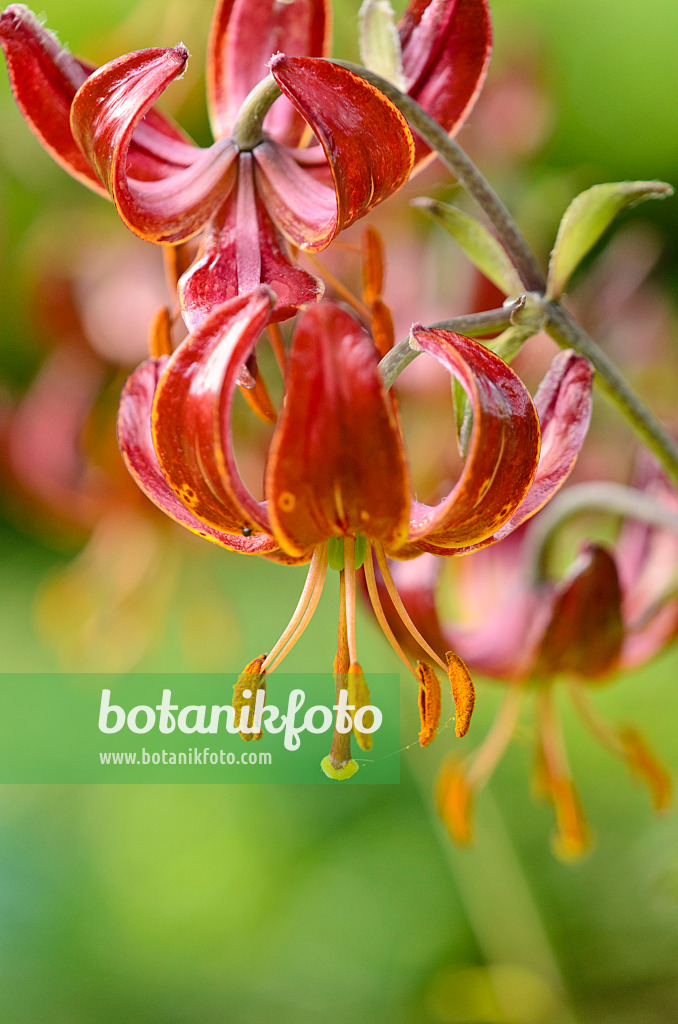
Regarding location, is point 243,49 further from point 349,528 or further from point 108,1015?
point 108,1015

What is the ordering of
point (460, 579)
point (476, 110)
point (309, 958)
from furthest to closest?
1. point (309, 958)
2. point (476, 110)
3. point (460, 579)

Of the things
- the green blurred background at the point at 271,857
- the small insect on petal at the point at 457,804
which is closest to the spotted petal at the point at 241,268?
the small insect on petal at the point at 457,804

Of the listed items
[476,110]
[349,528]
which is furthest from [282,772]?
[349,528]

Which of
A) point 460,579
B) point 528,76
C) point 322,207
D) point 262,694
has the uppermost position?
point 528,76

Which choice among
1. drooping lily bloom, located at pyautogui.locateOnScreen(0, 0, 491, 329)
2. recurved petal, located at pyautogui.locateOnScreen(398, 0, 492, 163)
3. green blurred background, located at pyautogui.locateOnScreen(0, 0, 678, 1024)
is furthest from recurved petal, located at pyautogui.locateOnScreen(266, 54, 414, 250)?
green blurred background, located at pyautogui.locateOnScreen(0, 0, 678, 1024)

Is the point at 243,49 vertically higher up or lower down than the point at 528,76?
lower down

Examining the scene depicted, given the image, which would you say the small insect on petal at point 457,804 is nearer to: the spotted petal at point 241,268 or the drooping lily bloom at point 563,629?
the drooping lily bloom at point 563,629

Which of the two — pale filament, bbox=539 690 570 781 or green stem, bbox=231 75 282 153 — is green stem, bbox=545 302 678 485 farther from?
pale filament, bbox=539 690 570 781
